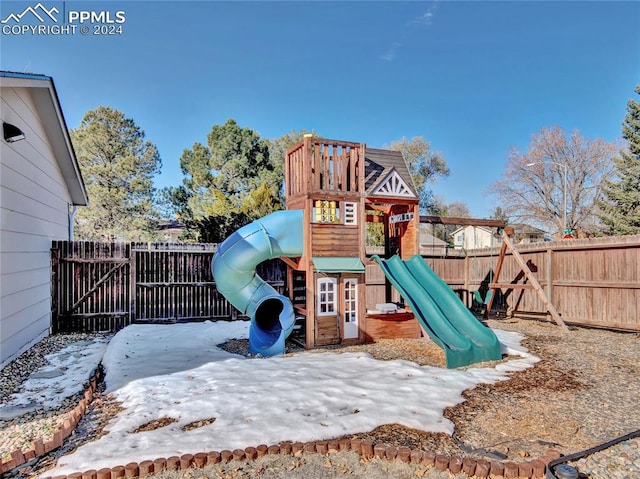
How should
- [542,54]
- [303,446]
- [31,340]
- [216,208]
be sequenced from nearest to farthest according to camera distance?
1. [303,446]
2. [31,340]
3. [542,54]
4. [216,208]

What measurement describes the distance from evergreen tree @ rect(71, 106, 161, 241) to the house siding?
11445mm

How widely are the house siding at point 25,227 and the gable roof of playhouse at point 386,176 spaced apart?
20.1ft

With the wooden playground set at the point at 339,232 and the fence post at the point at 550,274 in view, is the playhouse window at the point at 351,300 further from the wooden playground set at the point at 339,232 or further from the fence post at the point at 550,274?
the fence post at the point at 550,274

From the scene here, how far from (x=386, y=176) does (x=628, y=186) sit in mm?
15700

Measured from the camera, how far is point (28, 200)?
7324 millimetres

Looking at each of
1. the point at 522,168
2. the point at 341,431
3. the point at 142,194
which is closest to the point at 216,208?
the point at 142,194

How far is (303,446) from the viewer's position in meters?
3.32

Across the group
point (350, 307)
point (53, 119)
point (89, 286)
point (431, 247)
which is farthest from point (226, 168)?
point (350, 307)

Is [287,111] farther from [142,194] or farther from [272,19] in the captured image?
[272,19]

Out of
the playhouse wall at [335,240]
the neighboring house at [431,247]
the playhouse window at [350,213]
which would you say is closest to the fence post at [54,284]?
the playhouse wall at [335,240]

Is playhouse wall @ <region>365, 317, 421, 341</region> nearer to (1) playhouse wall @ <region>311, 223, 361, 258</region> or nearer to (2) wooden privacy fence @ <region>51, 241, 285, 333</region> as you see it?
(1) playhouse wall @ <region>311, 223, 361, 258</region>

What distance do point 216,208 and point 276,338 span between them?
12.3 m

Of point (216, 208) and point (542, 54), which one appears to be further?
point (216, 208)

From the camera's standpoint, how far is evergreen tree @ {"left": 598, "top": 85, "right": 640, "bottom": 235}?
57.6 ft
